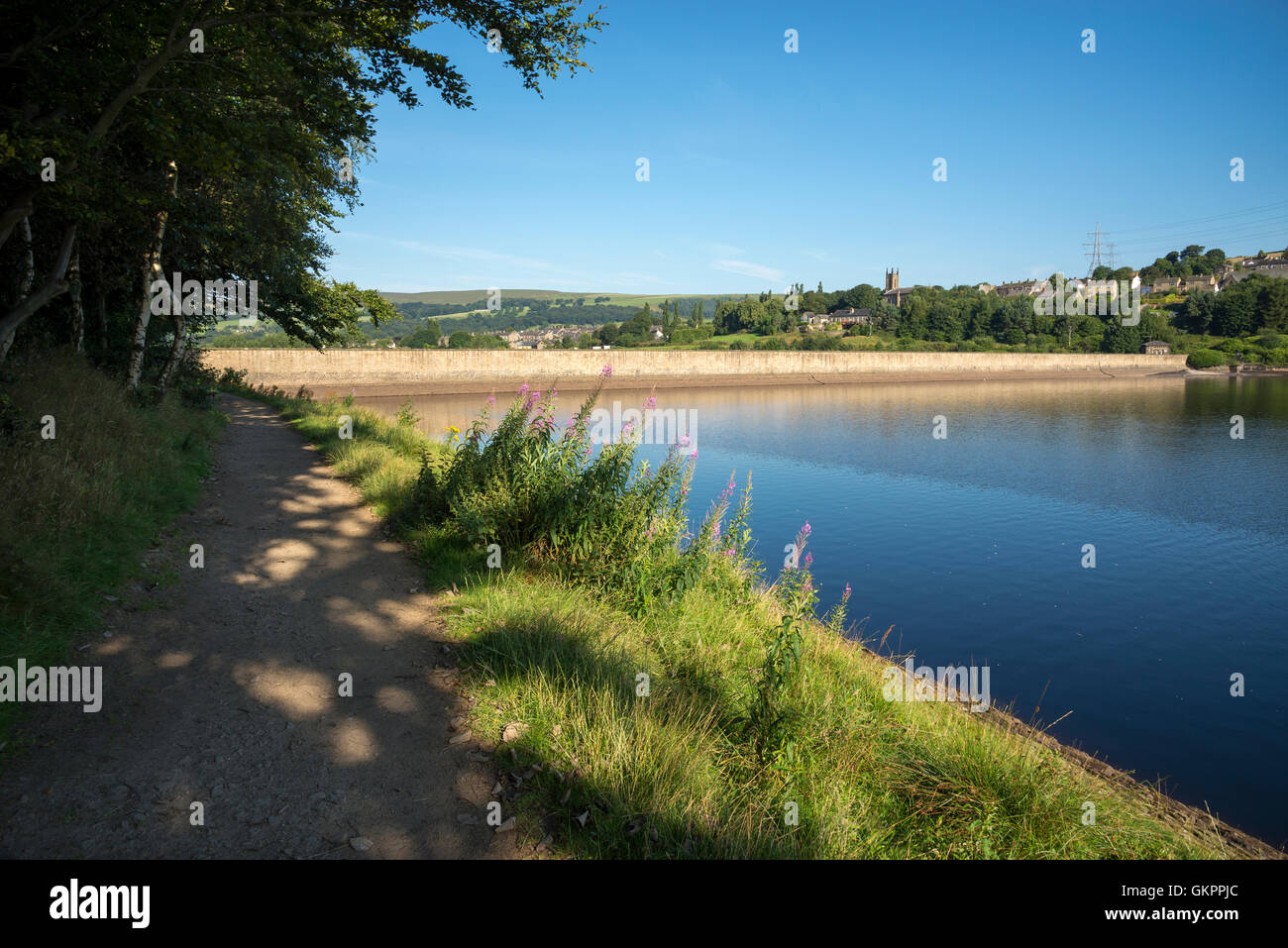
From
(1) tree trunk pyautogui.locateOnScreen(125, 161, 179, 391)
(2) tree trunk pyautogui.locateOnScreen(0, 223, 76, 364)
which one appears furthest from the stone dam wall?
(2) tree trunk pyautogui.locateOnScreen(0, 223, 76, 364)

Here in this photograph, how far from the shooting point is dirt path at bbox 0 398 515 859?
312 cm

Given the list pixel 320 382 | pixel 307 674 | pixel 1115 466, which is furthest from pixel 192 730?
pixel 320 382

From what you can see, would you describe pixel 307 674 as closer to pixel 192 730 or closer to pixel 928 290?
pixel 192 730

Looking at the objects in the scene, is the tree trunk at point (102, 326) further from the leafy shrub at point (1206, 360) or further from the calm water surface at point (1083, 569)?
the leafy shrub at point (1206, 360)

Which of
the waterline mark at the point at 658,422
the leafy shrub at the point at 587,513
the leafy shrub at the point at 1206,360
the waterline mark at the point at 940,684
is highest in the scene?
the leafy shrub at the point at 1206,360

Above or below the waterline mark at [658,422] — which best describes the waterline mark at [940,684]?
below

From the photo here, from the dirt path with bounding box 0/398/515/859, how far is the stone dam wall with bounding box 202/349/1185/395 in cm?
3725

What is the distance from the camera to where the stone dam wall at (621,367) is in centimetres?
4375

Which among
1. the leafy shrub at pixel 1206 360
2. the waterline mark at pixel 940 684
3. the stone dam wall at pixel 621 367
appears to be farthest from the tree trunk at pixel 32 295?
the leafy shrub at pixel 1206 360

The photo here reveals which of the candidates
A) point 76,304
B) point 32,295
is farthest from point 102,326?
point 32,295

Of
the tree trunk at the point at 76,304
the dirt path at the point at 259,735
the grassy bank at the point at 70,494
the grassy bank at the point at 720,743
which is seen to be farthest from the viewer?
the tree trunk at the point at 76,304

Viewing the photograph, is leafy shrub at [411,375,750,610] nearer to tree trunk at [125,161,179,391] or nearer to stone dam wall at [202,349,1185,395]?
tree trunk at [125,161,179,391]

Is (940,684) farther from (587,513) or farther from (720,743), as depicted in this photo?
(587,513)

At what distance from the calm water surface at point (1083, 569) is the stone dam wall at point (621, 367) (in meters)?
22.4
